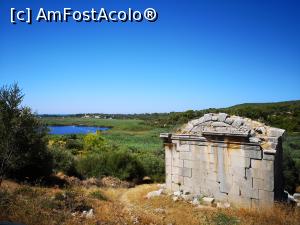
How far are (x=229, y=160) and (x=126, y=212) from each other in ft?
15.4

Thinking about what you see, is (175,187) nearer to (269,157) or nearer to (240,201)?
(240,201)

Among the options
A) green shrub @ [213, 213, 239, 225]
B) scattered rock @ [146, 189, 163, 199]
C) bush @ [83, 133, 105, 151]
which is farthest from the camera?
bush @ [83, 133, 105, 151]

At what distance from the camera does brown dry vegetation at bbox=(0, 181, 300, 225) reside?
6441 mm

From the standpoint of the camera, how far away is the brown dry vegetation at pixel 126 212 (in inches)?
254

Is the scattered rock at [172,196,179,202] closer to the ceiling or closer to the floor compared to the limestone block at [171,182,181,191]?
closer to the floor

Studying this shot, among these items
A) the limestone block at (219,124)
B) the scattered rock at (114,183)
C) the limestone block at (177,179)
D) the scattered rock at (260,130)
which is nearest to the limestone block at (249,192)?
the scattered rock at (260,130)

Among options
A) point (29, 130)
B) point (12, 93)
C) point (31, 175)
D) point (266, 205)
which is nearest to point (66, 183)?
point (31, 175)

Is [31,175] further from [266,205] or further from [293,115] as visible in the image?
[293,115]

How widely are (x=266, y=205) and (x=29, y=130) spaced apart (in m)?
10.4

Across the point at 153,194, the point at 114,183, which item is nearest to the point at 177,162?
the point at 153,194

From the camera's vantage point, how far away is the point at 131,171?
60.9ft

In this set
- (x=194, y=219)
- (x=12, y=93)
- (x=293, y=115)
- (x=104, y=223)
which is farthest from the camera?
(x=293, y=115)

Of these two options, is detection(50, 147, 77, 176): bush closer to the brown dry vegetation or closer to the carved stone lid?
the brown dry vegetation

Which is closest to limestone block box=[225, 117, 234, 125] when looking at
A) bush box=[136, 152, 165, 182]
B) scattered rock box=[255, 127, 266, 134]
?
scattered rock box=[255, 127, 266, 134]
